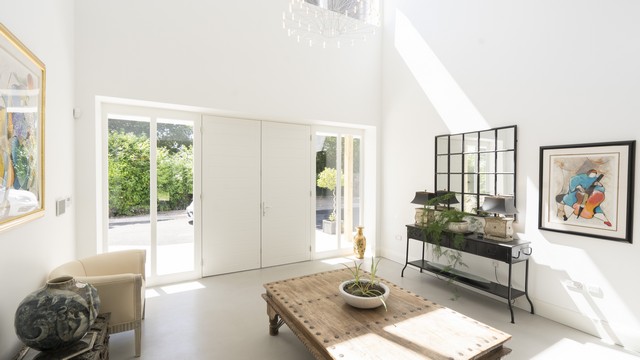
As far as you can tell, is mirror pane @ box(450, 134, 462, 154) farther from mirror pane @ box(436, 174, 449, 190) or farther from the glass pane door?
the glass pane door

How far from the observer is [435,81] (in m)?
4.31

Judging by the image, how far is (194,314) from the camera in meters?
3.19

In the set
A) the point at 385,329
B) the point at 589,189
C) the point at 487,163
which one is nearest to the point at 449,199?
the point at 487,163

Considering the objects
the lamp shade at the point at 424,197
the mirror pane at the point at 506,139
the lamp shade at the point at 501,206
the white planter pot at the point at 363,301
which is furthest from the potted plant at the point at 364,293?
the mirror pane at the point at 506,139

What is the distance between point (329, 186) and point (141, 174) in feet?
9.38

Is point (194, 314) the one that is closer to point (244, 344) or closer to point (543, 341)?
point (244, 344)

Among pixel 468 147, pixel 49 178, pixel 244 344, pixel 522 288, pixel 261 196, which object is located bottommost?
pixel 244 344

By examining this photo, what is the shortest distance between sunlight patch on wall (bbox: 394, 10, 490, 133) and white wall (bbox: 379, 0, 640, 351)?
0.05 ft

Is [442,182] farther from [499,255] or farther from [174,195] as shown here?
[174,195]

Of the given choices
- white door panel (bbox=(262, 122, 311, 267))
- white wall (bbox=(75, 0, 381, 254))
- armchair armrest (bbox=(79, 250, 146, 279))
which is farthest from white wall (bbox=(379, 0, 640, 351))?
armchair armrest (bbox=(79, 250, 146, 279))

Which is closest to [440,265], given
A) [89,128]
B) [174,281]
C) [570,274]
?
[570,274]

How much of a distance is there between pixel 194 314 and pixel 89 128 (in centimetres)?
234

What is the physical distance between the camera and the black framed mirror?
3.48 meters

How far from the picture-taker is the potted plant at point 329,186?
5227mm
